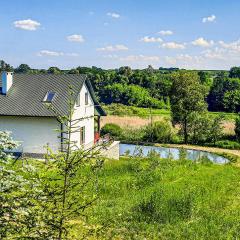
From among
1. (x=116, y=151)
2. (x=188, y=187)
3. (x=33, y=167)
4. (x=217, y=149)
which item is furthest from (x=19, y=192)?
(x=217, y=149)

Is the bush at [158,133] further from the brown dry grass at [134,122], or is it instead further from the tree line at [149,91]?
the tree line at [149,91]

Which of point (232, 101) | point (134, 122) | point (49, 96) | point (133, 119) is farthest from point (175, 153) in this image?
point (232, 101)

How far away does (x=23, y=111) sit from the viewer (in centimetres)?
2420

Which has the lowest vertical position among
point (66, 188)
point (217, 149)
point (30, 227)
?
point (217, 149)

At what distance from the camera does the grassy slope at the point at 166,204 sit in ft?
37.5

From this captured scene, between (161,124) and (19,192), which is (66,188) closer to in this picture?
(19,192)

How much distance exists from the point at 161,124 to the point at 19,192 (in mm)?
34910

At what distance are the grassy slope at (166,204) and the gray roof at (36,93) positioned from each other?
5941mm

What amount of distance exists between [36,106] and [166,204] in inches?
519

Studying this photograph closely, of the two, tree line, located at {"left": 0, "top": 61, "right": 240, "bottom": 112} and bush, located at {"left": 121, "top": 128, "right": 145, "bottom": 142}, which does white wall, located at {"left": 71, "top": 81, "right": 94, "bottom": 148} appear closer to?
bush, located at {"left": 121, "top": 128, "right": 145, "bottom": 142}

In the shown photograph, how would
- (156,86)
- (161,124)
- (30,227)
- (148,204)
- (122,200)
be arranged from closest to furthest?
(30,227) → (148,204) → (122,200) → (161,124) → (156,86)

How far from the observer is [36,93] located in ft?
83.0

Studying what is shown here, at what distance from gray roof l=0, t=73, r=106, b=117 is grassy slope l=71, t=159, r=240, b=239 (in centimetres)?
594

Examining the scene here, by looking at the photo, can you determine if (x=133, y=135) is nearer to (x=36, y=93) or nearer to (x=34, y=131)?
(x=36, y=93)
